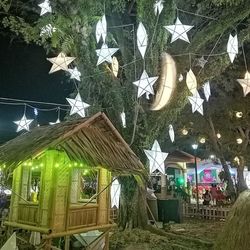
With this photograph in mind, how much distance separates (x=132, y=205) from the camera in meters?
11.8

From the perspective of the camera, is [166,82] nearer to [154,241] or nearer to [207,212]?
[154,241]

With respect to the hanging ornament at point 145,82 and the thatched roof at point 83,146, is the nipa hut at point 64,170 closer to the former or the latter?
the thatched roof at point 83,146

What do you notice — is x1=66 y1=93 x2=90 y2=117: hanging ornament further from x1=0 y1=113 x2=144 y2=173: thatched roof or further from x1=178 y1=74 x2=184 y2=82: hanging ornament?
x1=178 y1=74 x2=184 y2=82: hanging ornament

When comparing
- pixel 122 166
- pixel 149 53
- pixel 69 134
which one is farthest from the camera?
pixel 149 53

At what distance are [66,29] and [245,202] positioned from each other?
8.27m

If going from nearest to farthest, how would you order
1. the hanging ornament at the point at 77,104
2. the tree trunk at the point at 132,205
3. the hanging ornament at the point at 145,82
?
1. the hanging ornament at the point at 145,82
2. the hanging ornament at the point at 77,104
3. the tree trunk at the point at 132,205

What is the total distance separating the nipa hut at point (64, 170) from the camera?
22.5 ft

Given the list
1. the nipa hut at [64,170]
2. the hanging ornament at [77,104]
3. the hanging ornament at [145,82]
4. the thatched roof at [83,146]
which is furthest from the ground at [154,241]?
the hanging ornament at [145,82]

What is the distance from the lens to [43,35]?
37.9 ft

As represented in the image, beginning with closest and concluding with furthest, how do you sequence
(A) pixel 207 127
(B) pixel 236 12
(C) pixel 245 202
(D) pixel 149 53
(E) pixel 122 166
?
→ 1. (C) pixel 245 202
2. (E) pixel 122 166
3. (B) pixel 236 12
4. (D) pixel 149 53
5. (A) pixel 207 127

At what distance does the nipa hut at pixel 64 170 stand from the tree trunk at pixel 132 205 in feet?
11.3

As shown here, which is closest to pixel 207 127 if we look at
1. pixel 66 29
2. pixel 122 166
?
pixel 66 29

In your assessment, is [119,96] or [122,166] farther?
[119,96]

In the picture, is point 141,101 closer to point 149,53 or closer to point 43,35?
point 149,53
